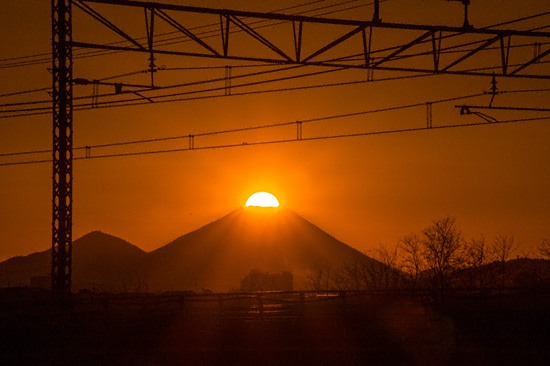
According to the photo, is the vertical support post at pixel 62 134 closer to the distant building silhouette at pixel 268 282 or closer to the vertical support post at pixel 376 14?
the vertical support post at pixel 376 14

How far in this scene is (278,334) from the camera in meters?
30.1

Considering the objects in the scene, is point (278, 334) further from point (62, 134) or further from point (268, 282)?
point (268, 282)

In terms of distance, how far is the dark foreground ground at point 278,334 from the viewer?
25.5m

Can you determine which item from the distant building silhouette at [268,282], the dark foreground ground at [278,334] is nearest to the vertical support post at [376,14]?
the dark foreground ground at [278,334]

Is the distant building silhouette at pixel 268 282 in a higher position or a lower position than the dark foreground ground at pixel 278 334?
lower

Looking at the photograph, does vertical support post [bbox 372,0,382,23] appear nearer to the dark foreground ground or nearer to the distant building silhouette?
the dark foreground ground

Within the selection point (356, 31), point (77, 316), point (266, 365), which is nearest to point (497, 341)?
point (266, 365)

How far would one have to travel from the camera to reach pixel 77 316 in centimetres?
3027

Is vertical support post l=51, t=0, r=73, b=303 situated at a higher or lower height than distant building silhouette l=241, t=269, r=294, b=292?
higher

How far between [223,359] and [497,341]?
28.2 feet

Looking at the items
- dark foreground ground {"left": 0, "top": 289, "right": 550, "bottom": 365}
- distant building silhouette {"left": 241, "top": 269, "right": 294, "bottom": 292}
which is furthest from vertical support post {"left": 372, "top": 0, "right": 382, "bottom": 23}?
distant building silhouette {"left": 241, "top": 269, "right": 294, "bottom": 292}

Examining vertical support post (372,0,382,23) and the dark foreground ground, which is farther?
the dark foreground ground

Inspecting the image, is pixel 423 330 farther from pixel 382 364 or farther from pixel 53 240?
pixel 53 240

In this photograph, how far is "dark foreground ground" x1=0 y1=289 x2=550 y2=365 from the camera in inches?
1005
